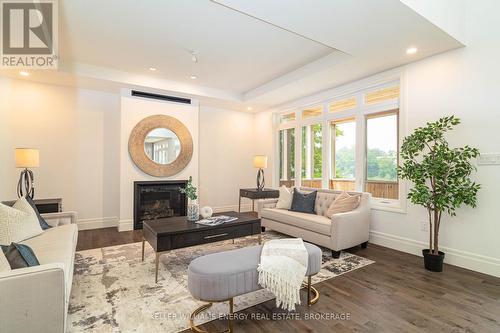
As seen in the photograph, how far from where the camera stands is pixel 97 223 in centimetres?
513

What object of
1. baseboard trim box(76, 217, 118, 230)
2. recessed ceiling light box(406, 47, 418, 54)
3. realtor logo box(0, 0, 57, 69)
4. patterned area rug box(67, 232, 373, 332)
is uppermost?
realtor logo box(0, 0, 57, 69)

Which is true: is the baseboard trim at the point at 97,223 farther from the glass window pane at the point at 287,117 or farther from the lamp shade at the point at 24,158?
the glass window pane at the point at 287,117

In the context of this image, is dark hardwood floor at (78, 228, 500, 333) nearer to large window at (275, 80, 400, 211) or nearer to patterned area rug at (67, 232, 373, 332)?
patterned area rug at (67, 232, 373, 332)

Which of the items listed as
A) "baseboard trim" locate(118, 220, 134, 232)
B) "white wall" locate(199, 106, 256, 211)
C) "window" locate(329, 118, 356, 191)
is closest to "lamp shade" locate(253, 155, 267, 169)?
"white wall" locate(199, 106, 256, 211)

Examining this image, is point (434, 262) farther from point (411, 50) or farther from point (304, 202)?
point (411, 50)

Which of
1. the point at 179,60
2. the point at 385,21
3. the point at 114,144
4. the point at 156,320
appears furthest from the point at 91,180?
the point at 385,21

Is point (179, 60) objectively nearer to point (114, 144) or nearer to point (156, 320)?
point (114, 144)

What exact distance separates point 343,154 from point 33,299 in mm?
4756

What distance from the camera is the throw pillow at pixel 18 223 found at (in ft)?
7.97

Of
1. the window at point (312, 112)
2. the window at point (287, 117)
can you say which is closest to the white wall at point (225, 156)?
the window at point (287, 117)

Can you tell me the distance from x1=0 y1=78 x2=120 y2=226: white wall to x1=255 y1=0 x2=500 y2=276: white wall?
559 cm

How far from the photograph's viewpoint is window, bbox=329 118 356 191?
4.75 m

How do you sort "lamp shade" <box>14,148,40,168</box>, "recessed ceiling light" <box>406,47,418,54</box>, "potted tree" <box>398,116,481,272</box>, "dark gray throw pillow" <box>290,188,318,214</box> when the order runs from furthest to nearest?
"dark gray throw pillow" <box>290,188,318,214</box>, "lamp shade" <box>14,148,40,168</box>, "recessed ceiling light" <box>406,47,418,54</box>, "potted tree" <box>398,116,481,272</box>

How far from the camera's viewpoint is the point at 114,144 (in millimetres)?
5336
